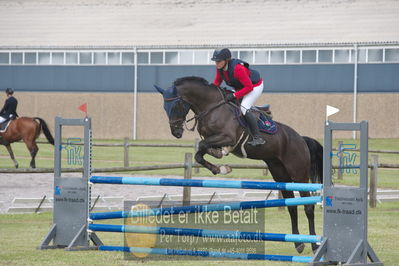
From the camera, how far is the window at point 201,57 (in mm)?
38312

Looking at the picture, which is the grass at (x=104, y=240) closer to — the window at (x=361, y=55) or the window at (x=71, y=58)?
the window at (x=361, y=55)

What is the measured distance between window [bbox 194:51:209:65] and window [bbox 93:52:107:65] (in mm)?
4913

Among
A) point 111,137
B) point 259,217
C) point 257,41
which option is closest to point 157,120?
point 111,137

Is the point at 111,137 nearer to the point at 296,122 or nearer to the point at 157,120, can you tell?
the point at 157,120

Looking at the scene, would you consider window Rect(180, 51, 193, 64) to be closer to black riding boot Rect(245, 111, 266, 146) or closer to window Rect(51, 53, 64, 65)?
window Rect(51, 53, 64, 65)

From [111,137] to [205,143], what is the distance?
3172 centimetres

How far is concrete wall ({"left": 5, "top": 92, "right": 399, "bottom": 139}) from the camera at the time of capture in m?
36.3

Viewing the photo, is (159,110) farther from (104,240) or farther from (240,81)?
(240,81)

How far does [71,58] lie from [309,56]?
41.0ft

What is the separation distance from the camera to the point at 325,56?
1446 inches

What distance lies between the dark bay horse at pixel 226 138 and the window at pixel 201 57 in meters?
28.9

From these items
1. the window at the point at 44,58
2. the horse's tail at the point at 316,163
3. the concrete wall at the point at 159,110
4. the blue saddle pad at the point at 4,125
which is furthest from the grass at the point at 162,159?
the horse's tail at the point at 316,163

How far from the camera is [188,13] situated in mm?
43000

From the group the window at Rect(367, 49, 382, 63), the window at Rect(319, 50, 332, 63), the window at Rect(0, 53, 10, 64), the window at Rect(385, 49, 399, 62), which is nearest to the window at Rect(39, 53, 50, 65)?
the window at Rect(0, 53, 10, 64)
